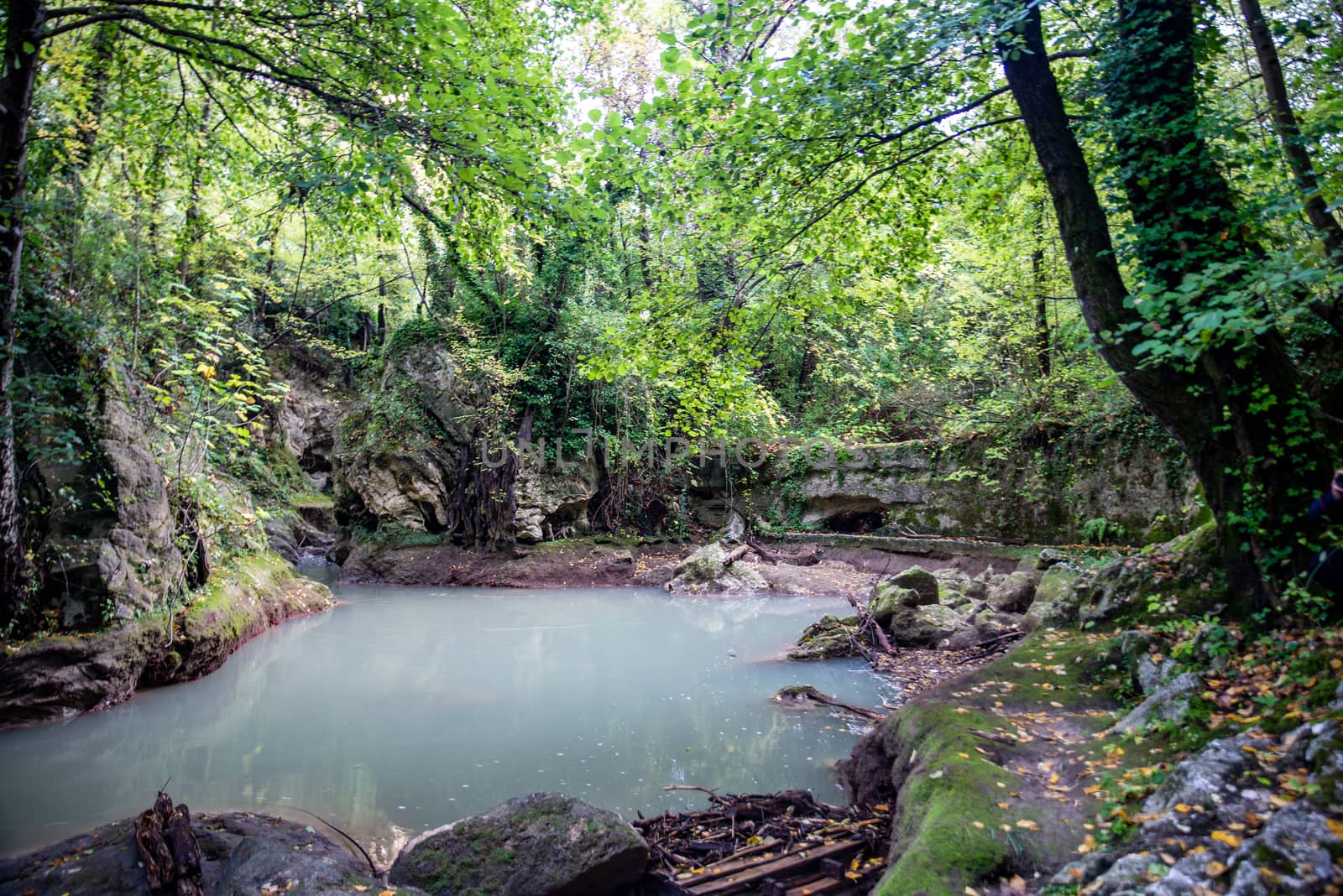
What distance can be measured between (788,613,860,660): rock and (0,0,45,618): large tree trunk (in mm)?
8255

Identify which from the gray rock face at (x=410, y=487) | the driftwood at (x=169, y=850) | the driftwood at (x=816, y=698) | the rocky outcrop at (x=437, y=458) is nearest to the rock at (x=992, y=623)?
the driftwood at (x=816, y=698)

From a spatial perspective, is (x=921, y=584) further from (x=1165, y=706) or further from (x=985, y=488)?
(x=985, y=488)

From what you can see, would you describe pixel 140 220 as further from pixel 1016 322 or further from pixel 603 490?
pixel 1016 322

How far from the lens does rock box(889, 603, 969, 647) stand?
8609mm

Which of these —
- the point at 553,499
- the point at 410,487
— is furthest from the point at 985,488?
the point at 410,487

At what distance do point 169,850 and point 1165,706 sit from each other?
5385 millimetres

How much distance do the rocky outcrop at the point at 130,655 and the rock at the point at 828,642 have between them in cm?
723

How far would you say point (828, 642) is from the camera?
880cm

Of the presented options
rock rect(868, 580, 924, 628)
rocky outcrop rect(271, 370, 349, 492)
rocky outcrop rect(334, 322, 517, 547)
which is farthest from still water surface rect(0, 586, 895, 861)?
rocky outcrop rect(271, 370, 349, 492)

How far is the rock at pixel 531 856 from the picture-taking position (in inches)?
132

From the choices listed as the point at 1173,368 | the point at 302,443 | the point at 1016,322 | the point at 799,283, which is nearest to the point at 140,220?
the point at 799,283

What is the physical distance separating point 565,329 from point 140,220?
32.7ft

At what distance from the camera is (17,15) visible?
184 inches

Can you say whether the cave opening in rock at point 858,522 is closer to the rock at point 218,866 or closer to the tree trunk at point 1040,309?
the tree trunk at point 1040,309
